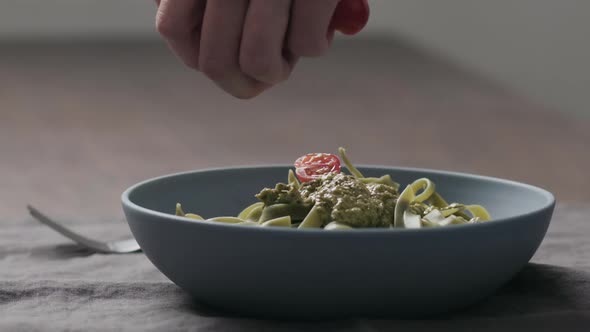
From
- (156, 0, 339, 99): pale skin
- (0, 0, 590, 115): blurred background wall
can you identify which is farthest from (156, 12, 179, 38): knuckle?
(0, 0, 590, 115): blurred background wall

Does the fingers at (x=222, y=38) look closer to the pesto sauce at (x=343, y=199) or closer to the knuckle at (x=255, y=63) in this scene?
the knuckle at (x=255, y=63)

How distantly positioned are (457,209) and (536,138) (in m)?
2.55

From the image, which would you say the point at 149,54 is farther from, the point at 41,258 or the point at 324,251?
the point at 324,251

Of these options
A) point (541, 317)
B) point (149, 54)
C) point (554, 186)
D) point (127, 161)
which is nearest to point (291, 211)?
point (541, 317)

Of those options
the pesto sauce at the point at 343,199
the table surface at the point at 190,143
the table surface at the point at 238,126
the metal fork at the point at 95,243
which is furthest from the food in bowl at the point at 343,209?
the table surface at the point at 238,126

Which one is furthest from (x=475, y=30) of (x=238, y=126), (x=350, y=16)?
(x=350, y=16)

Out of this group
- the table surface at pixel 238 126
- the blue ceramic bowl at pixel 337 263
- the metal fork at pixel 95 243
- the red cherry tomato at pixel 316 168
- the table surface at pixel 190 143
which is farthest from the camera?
the table surface at pixel 238 126

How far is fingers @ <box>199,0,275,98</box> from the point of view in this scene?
3.27 feet

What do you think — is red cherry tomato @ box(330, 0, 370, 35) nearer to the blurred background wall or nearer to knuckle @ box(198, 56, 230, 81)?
knuckle @ box(198, 56, 230, 81)

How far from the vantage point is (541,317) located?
3.36 ft

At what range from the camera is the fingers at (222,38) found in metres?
1.00

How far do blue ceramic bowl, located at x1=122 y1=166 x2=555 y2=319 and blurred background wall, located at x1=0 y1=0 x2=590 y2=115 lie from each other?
475 centimetres

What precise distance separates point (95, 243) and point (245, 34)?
57 cm

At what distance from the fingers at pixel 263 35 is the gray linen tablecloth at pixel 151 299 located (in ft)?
0.86
